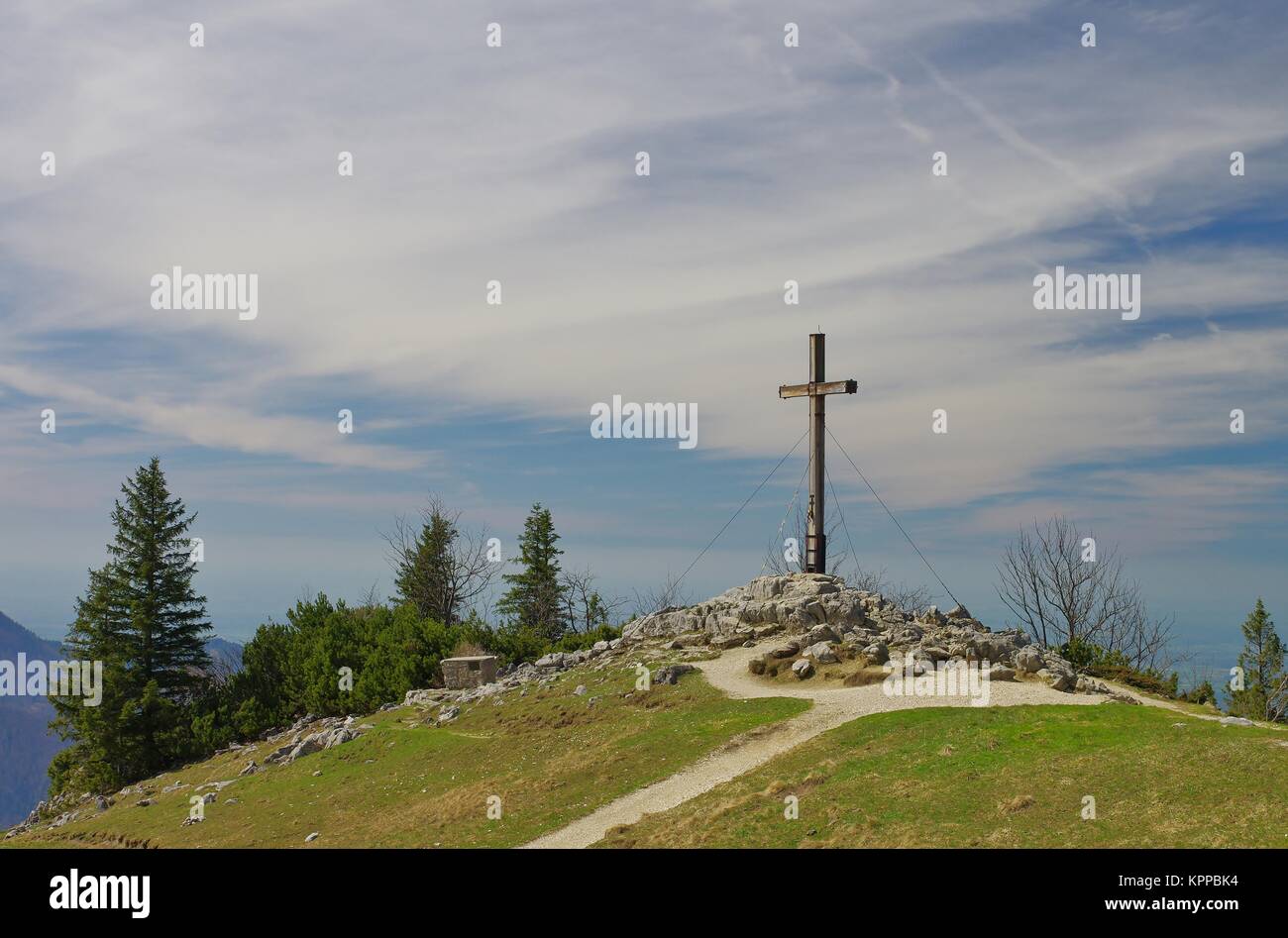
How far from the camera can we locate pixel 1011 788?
18344mm

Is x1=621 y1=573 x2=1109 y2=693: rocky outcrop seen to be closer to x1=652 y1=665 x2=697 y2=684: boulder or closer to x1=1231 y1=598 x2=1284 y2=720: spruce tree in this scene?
x1=652 y1=665 x2=697 y2=684: boulder

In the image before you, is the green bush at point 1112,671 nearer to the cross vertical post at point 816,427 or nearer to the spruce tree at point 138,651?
the cross vertical post at point 816,427

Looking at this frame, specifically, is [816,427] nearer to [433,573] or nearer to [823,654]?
[823,654]

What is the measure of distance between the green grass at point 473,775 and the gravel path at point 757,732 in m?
0.44

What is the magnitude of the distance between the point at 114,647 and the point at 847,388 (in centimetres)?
3557

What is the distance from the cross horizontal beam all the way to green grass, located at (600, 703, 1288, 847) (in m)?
13.8

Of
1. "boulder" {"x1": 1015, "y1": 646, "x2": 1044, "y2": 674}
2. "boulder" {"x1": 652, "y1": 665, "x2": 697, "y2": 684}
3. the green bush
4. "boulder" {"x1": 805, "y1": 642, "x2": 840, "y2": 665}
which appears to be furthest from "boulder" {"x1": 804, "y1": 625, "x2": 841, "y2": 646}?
the green bush

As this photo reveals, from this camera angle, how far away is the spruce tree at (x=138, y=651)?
44.5 meters

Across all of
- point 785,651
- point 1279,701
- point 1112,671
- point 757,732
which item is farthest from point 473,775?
point 1279,701

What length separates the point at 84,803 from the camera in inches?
1596

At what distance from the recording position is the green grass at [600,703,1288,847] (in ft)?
52.6

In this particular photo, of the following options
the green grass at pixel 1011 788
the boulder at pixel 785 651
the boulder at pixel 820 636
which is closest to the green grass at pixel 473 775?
the boulder at pixel 785 651
